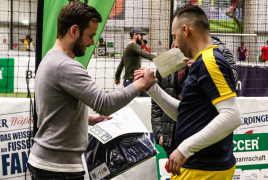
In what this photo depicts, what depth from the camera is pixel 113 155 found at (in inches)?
93.7

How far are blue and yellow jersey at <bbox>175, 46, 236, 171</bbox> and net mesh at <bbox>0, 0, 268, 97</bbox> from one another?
225 centimetres

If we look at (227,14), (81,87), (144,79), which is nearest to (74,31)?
(81,87)

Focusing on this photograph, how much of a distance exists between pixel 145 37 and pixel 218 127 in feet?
52.5

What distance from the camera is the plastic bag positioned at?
7.69ft

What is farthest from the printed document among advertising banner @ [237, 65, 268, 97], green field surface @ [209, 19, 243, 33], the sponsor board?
green field surface @ [209, 19, 243, 33]

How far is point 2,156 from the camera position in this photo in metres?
3.96

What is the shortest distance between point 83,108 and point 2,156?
248 centimetres

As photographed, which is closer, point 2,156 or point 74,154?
point 74,154

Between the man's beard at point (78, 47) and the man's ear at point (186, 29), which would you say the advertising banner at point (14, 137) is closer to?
the man's beard at point (78, 47)

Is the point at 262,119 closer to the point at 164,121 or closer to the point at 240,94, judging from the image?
the point at 164,121

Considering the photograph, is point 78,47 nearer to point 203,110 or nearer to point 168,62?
point 168,62

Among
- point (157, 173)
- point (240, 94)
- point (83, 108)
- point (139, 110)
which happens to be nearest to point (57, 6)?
point (83, 108)

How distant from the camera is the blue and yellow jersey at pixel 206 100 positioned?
1806 mm

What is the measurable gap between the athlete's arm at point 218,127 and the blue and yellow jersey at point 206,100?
5cm
